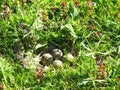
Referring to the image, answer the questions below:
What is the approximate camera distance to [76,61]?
4.29 meters

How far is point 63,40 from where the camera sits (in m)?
4.60

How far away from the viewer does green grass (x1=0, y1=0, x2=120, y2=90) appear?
4047 mm

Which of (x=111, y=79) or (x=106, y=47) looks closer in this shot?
(x=111, y=79)

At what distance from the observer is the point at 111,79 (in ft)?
13.1

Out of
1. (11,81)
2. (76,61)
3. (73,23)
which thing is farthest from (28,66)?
(73,23)

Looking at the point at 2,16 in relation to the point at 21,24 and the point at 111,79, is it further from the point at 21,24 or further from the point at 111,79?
the point at 111,79

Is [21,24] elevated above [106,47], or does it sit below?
above

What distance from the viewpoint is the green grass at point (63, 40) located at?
13.3 feet

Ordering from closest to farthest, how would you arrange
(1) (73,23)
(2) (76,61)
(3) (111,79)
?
(3) (111,79) < (2) (76,61) < (1) (73,23)

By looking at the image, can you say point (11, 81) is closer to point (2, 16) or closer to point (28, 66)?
point (28, 66)

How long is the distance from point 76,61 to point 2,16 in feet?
4.01

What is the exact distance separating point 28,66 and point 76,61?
1.87ft

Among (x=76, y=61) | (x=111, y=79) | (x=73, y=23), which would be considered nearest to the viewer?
(x=111, y=79)

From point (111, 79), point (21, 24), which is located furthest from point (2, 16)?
point (111, 79)
